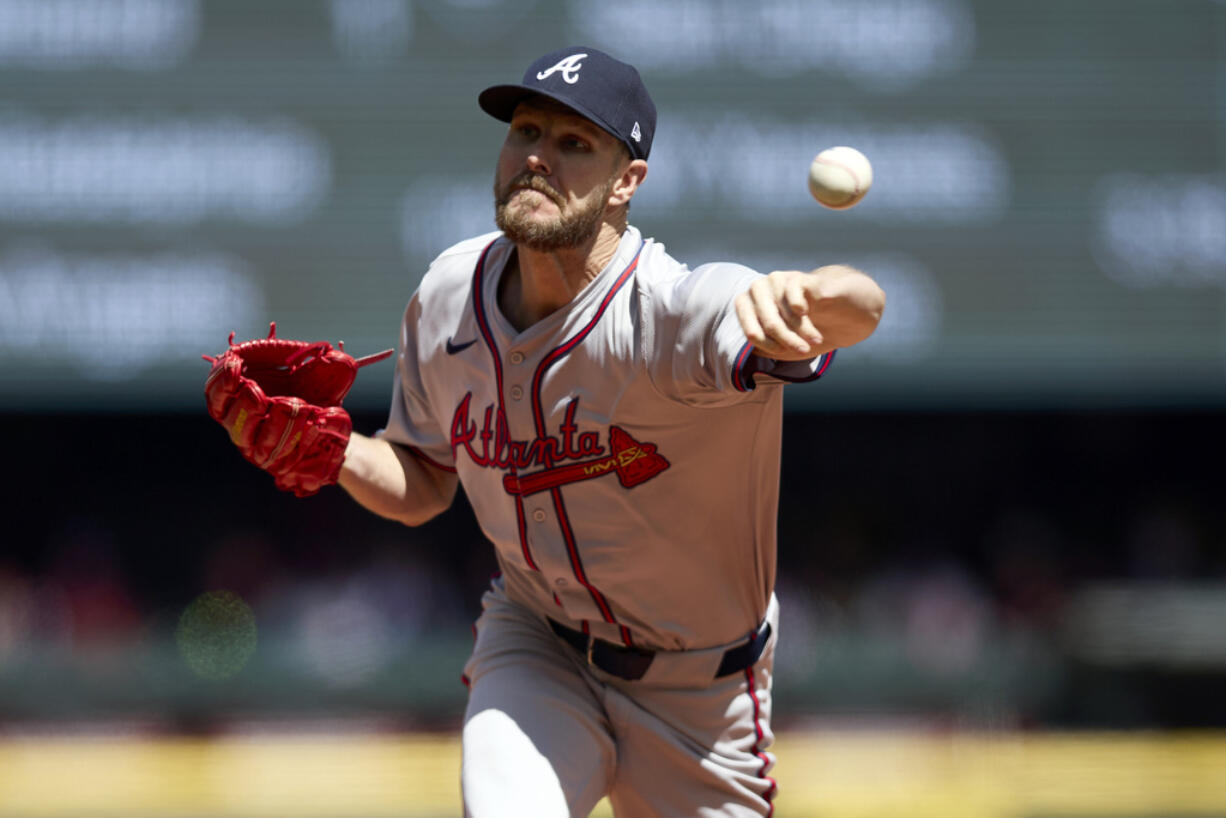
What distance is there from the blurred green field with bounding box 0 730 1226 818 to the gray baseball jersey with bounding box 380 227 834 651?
2198mm

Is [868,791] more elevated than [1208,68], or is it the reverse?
[1208,68]

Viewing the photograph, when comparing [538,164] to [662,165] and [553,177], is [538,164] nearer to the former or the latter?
[553,177]

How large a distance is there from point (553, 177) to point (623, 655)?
705 mm

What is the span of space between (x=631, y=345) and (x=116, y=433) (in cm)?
452

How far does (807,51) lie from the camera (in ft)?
14.8

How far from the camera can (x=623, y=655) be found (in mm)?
2062

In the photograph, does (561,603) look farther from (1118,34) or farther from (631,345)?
(1118,34)

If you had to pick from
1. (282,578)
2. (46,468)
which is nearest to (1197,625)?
(282,578)

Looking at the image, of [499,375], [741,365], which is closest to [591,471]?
[499,375]

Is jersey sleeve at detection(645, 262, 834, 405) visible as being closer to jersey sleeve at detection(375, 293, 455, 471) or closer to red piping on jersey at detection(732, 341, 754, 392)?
red piping on jersey at detection(732, 341, 754, 392)

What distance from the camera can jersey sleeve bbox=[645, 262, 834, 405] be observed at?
173 cm

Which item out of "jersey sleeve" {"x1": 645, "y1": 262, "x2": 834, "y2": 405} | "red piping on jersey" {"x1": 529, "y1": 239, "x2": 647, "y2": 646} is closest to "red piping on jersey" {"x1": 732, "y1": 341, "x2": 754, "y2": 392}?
"jersey sleeve" {"x1": 645, "y1": 262, "x2": 834, "y2": 405}

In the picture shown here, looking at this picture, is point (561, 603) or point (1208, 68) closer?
point (561, 603)

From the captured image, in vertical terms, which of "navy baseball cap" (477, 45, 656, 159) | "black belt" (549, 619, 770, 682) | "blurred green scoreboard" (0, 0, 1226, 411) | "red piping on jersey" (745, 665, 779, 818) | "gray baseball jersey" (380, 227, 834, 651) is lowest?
"red piping on jersey" (745, 665, 779, 818)
